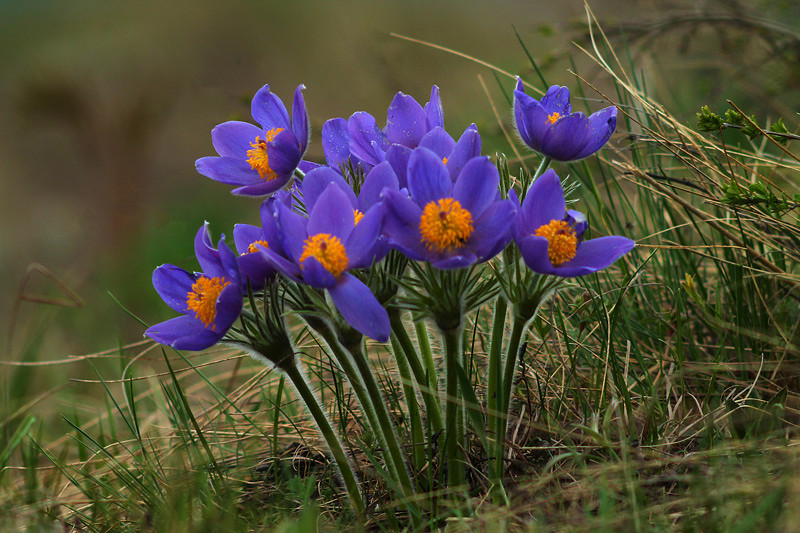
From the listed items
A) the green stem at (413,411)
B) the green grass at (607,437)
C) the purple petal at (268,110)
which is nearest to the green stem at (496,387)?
the green grass at (607,437)

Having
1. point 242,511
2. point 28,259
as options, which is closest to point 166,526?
point 242,511

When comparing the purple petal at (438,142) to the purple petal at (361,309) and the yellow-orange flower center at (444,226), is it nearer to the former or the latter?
the yellow-orange flower center at (444,226)

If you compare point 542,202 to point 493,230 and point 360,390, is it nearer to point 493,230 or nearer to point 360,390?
point 493,230

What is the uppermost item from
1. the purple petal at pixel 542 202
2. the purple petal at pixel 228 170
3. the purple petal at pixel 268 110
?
the purple petal at pixel 268 110

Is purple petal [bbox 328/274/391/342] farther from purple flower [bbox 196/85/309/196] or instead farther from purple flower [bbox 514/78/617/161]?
purple flower [bbox 514/78/617/161]

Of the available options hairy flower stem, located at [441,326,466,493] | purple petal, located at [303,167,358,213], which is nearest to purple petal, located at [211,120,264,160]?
purple petal, located at [303,167,358,213]
